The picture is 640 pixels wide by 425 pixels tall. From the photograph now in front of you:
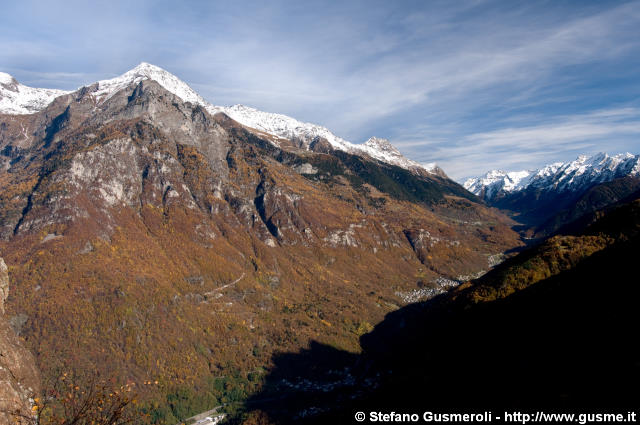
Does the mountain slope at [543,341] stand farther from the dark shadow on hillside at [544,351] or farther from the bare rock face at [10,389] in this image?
the bare rock face at [10,389]

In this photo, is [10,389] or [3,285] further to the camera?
[3,285]

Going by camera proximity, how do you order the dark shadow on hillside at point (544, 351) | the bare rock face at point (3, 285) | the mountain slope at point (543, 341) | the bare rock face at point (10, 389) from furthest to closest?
the bare rock face at point (3, 285) → the mountain slope at point (543, 341) → the dark shadow on hillside at point (544, 351) → the bare rock face at point (10, 389)

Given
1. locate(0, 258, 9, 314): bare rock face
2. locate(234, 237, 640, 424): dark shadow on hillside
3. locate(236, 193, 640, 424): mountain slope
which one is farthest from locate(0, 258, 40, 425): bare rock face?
locate(236, 193, 640, 424): mountain slope

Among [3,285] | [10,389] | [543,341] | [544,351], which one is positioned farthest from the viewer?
[543,341]

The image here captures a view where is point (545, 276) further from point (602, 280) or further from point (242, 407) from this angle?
point (242, 407)

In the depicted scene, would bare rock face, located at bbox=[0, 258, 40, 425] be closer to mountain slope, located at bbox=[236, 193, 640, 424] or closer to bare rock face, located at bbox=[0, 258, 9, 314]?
bare rock face, located at bbox=[0, 258, 9, 314]

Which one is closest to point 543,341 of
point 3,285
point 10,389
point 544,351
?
point 544,351

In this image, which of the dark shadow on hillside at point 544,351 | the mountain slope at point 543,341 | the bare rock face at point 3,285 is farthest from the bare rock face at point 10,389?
the mountain slope at point 543,341

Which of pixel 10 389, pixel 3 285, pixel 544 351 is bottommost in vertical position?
pixel 10 389

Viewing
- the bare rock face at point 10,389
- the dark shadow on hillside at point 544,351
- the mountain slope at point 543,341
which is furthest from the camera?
the mountain slope at point 543,341

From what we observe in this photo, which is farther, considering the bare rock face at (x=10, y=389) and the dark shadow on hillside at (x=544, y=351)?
the dark shadow on hillside at (x=544, y=351)

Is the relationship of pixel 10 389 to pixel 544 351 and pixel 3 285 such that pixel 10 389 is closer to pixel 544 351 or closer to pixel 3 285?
pixel 3 285
